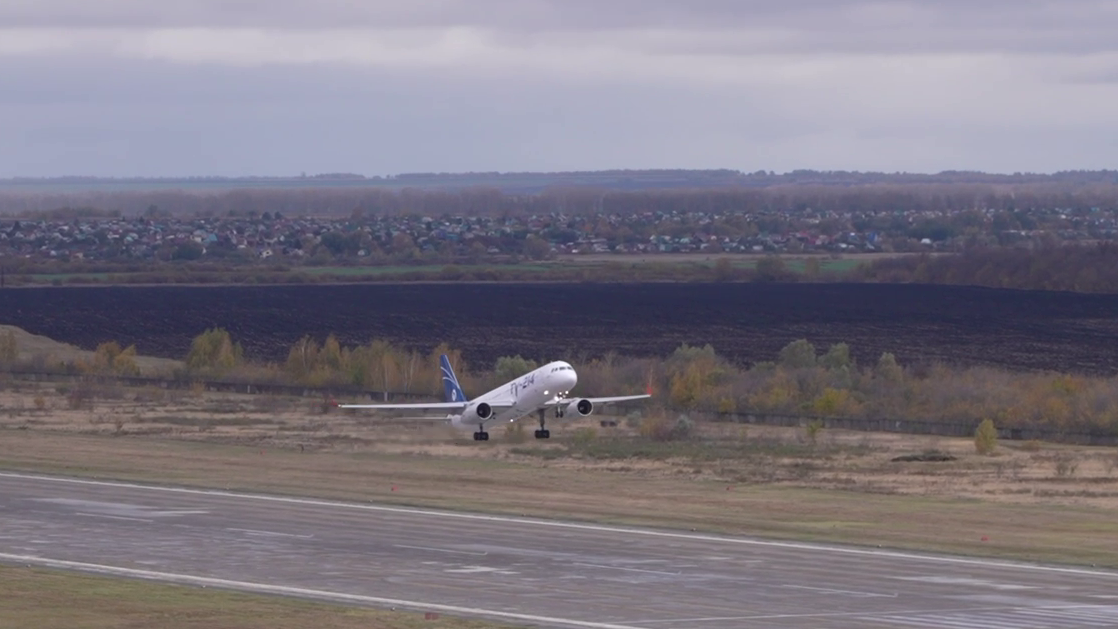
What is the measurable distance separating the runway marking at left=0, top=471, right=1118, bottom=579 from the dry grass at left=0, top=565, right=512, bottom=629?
12908 millimetres

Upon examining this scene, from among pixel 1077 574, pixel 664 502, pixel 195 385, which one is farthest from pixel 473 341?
pixel 1077 574

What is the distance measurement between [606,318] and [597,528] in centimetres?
10233

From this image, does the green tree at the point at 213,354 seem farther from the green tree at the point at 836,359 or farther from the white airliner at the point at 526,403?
the white airliner at the point at 526,403

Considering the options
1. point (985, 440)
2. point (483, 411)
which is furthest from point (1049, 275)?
point (483, 411)

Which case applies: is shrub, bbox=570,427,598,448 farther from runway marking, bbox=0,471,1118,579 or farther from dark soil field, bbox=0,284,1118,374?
dark soil field, bbox=0,284,1118,374

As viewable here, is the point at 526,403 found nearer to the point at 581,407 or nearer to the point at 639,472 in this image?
the point at 581,407

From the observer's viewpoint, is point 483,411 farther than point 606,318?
No

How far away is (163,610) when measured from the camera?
99.1 feet

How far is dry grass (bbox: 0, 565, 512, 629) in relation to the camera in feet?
94.8

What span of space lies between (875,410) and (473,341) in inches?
1864

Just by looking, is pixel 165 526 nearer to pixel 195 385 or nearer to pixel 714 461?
pixel 714 461

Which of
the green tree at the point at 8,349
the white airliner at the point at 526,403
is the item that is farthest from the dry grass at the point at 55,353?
the white airliner at the point at 526,403

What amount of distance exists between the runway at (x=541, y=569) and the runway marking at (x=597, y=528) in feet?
0.33

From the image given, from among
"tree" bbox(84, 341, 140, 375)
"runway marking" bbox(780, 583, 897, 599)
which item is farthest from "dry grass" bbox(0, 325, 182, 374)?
"runway marking" bbox(780, 583, 897, 599)
